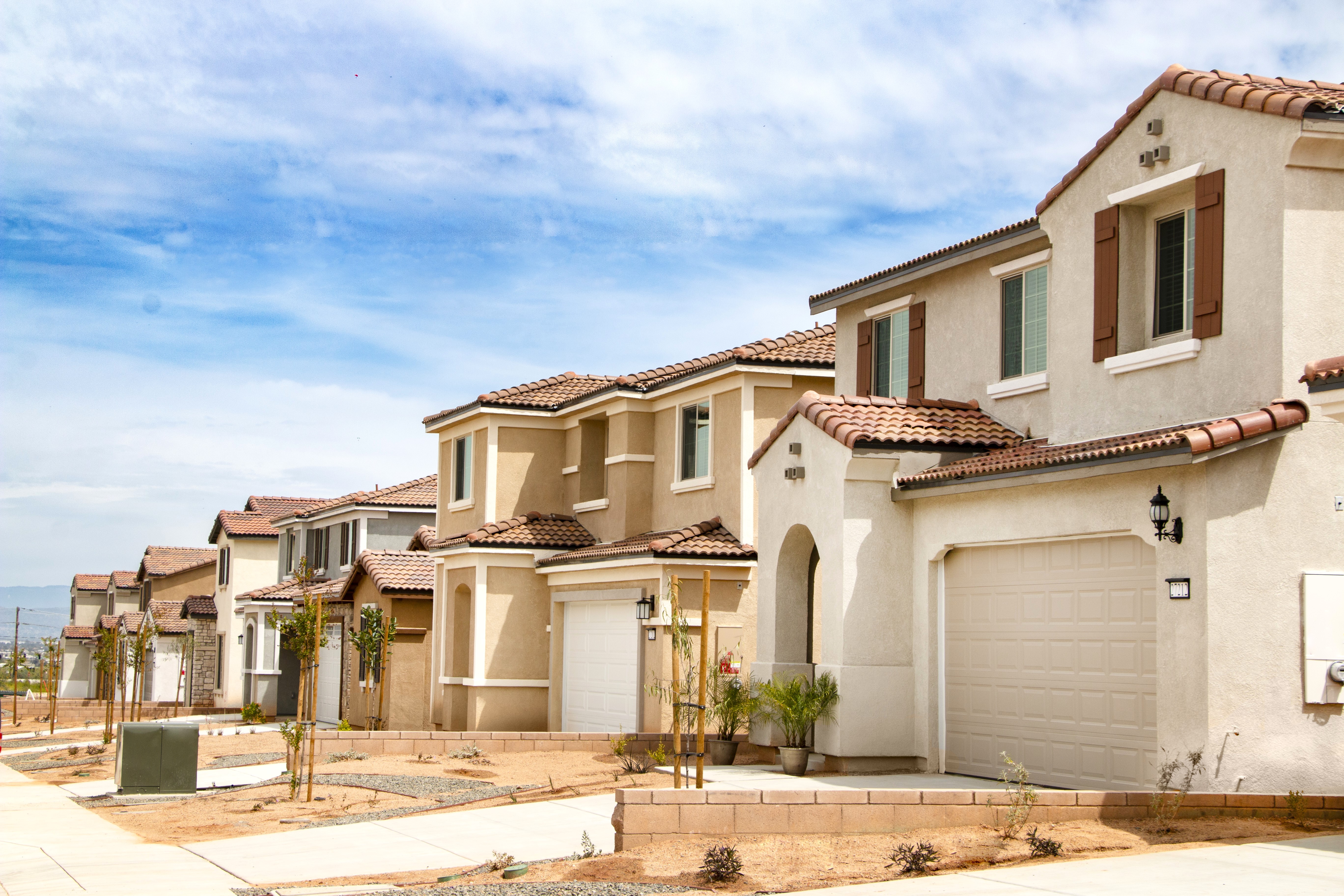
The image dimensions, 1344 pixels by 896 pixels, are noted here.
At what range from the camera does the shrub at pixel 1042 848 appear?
437 inches

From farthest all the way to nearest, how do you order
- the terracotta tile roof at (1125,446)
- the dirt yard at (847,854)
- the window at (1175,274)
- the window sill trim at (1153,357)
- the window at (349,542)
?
1. the window at (349,542)
2. the window at (1175,274)
3. the window sill trim at (1153,357)
4. the terracotta tile roof at (1125,446)
5. the dirt yard at (847,854)

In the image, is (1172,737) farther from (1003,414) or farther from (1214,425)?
(1003,414)

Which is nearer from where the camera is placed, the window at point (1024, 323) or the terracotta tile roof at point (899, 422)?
the terracotta tile roof at point (899, 422)

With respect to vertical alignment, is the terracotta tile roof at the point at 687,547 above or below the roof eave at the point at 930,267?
below

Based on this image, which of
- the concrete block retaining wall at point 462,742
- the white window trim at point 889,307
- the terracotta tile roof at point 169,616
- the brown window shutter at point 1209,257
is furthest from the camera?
the terracotta tile roof at point 169,616

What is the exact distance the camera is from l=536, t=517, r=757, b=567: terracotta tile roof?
22750mm

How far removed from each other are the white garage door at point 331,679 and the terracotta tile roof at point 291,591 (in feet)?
3.61

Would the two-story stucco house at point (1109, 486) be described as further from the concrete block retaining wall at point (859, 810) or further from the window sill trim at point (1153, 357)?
the concrete block retaining wall at point (859, 810)

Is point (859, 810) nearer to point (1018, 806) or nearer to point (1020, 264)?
point (1018, 806)

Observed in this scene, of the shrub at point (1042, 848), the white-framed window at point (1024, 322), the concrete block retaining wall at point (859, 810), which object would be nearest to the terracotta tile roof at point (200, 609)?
the white-framed window at point (1024, 322)

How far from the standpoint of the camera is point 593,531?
2838cm

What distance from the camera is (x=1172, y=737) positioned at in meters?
13.4

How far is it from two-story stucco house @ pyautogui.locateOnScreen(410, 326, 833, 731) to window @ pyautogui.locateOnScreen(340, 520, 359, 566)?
8664mm

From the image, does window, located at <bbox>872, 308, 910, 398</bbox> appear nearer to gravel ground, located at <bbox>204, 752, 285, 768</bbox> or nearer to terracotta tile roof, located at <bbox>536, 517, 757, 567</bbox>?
terracotta tile roof, located at <bbox>536, 517, 757, 567</bbox>
